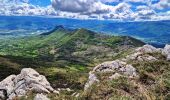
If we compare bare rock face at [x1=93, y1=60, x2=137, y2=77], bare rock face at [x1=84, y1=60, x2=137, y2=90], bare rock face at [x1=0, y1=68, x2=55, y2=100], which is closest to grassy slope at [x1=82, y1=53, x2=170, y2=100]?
bare rock face at [x1=84, y1=60, x2=137, y2=90]

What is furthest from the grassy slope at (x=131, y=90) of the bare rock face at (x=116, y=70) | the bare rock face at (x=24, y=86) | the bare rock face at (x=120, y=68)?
the bare rock face at (x=24, y=86)

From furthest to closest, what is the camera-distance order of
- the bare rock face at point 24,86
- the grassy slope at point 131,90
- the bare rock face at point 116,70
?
Answer: the bare rock face at point 24,86, the bare rock face at point 116,70, the grassy slope at point 131,90

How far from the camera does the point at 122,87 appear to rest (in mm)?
40125

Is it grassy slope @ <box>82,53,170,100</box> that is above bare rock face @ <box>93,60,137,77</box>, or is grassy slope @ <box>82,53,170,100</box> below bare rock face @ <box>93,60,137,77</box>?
above

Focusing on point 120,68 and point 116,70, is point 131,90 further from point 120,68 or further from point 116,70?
point 120,68

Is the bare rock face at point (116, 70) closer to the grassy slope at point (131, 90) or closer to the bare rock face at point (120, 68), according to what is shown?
the bare rock face at point (120, 68)

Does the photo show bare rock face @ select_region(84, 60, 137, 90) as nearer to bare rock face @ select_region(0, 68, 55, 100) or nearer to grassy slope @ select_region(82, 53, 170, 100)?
grassy slope @ select_region(82, 53, 170, 100)

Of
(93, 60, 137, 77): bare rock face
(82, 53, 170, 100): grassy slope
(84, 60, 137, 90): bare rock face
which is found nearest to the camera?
(82, 53, 170, 100): grassy slope

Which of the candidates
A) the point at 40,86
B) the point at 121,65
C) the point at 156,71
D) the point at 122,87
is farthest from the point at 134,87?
the point at 40,86

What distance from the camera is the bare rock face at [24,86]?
7888 centimetres

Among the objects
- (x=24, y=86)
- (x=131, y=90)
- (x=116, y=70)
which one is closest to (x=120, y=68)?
(x=116, y=70)

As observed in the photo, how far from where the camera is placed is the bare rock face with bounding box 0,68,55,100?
78.9 meters

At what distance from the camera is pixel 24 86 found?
8294 centimetres

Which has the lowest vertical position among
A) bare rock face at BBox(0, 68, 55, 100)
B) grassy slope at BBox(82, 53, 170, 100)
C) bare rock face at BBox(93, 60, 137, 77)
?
bare rock face at BBox(0, 68, 55, 100)
